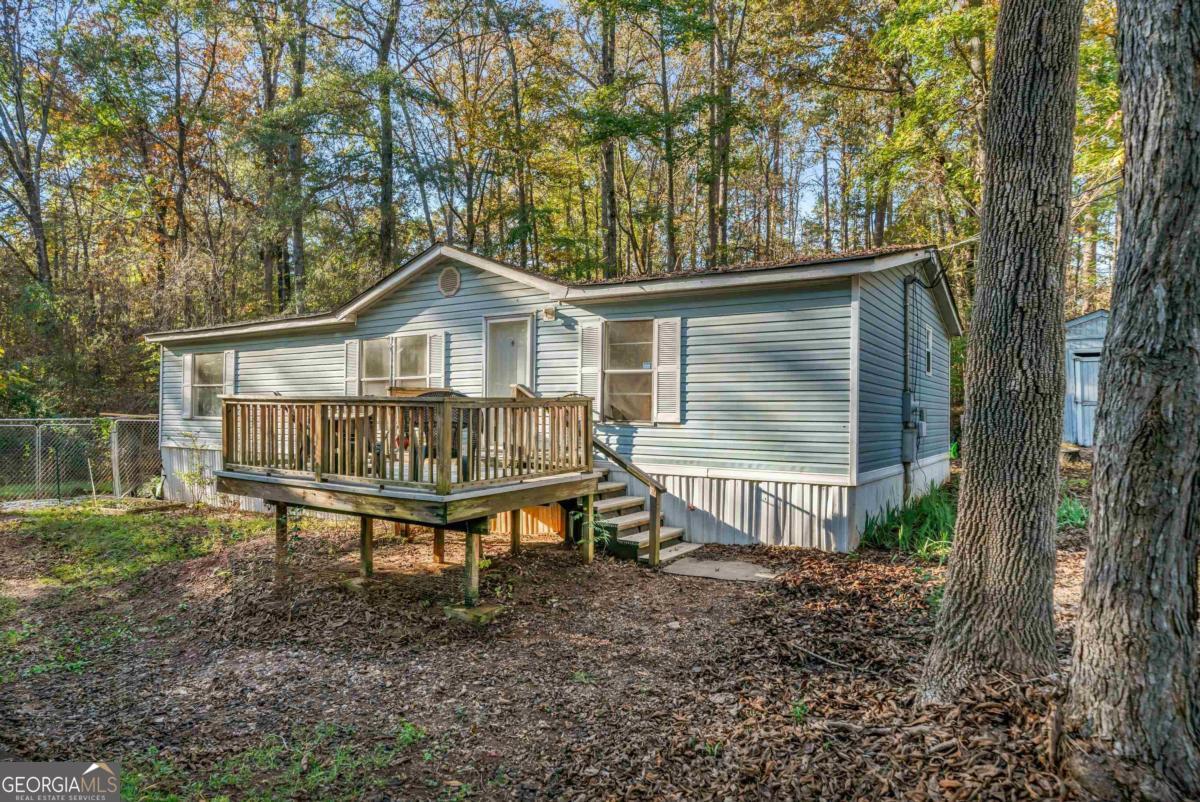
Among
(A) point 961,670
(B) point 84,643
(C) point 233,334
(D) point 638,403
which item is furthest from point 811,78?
(B) point 84,643

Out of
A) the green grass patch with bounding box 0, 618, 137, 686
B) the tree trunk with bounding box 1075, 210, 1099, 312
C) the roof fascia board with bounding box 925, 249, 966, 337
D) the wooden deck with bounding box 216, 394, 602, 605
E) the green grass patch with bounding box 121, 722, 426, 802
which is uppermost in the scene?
the tree trunk with bounding box 1075, 210, 1099, 312

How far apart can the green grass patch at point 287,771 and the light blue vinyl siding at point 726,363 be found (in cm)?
525

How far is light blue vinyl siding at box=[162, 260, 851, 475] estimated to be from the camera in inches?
288

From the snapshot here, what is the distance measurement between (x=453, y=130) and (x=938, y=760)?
Result: 1935cm

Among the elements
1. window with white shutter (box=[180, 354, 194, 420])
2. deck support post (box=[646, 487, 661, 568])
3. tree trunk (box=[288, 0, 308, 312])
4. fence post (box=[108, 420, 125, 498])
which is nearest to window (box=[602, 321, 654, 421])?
deck support post (box=[646, 487, 661, 568])

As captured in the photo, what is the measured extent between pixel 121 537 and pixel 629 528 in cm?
740

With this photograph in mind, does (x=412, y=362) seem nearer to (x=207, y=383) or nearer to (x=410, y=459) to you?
(x=410, y=459)

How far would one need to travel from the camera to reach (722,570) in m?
6.70

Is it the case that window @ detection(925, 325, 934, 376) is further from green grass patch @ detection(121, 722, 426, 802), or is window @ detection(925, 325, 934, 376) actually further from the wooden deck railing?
green grass patch @ detection(121, 722, 426, 802)

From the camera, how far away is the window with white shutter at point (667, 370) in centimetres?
820

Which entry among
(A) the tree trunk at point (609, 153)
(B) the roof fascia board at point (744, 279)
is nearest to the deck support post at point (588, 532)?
(B) the roof fascia board at point (744, 279)

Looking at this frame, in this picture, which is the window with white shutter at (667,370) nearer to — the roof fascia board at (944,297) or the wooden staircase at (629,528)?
the wooden staircase at (629,528)

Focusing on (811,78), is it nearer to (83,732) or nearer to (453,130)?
(453,130)

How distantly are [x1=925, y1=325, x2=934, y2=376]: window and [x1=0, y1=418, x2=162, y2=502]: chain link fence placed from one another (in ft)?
50.2
